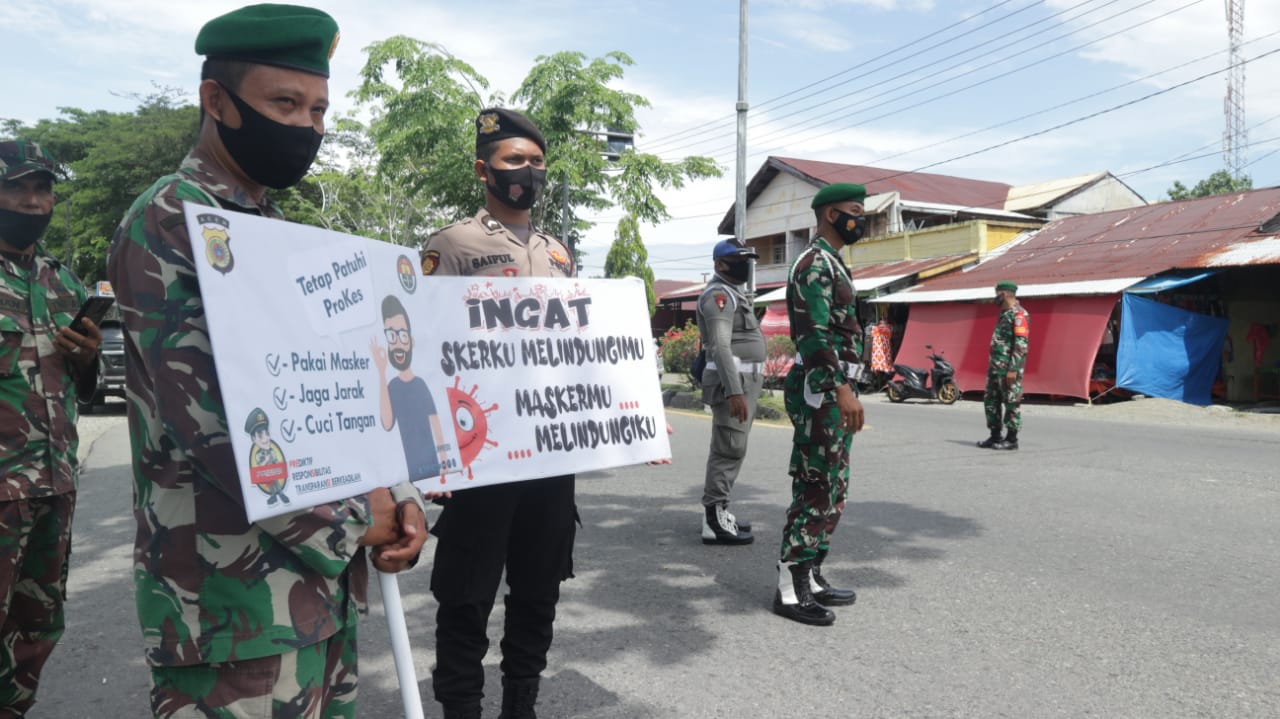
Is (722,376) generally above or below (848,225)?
below

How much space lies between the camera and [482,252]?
292 centimetres

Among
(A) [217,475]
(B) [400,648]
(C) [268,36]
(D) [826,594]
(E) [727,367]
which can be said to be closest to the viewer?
(A) [217,475]

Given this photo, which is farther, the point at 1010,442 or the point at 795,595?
the point at 1010,442

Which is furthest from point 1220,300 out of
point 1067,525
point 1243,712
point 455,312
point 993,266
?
point 455,312

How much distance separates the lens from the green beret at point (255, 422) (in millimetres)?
1422

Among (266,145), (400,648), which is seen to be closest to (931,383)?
(400,648)

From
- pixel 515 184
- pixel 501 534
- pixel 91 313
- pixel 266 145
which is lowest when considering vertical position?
pixel 501 534

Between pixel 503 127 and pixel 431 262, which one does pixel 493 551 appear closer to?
pixel 431 262

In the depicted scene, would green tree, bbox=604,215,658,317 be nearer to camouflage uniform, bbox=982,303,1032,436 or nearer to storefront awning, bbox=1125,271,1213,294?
storefront awning, bbox=1125,271,1213,294

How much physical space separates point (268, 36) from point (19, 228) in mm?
1874

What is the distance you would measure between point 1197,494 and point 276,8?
7.74m

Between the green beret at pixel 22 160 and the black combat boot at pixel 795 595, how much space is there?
3301 millimetres

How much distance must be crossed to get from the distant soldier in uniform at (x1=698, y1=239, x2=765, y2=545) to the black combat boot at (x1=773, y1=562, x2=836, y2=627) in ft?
4.37

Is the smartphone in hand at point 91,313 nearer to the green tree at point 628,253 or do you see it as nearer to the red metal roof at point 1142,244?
the red metal roof at point 1142,244
